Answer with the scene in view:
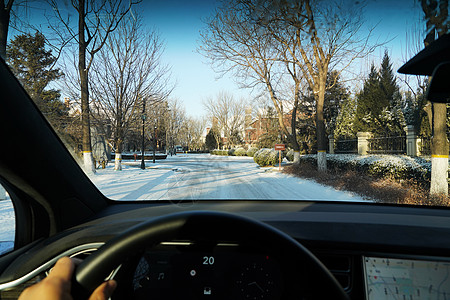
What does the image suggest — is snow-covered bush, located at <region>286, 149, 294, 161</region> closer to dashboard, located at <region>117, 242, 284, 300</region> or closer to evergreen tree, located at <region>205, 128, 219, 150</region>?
evergreen tree, located at <region>205, 128, 219, 150</region>

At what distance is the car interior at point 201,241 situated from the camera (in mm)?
795

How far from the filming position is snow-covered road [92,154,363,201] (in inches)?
93.1

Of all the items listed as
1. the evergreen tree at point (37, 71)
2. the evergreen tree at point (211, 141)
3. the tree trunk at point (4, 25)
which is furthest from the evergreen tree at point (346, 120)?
the tree trunk at point (4, 25)

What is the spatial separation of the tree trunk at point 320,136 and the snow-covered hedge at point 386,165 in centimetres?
6

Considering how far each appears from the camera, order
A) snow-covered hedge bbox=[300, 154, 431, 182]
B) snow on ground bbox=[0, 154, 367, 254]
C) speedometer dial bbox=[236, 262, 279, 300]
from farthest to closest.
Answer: snow on ground bbox=[0, 154, 367, 254], snow-covered hedge bbox=[300, 154, 431, 182], speedometer dial bbox=[236, 262, 279, 300]

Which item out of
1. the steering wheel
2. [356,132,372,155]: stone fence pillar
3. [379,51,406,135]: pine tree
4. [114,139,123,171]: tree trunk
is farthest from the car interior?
[356,132,372,155]: stone fence pillar

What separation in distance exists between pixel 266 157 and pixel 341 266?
54.3 inches

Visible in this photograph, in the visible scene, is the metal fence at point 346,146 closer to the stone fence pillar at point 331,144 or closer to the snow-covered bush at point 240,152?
the stone fence pillar at point 331,144

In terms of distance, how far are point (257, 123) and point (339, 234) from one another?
58.2 inches

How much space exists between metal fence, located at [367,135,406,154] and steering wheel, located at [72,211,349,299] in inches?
73.0

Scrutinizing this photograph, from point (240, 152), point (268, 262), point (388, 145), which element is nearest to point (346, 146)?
point (388, 145)

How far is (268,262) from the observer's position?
1284 mm

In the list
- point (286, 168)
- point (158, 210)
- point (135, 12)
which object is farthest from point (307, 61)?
point (158, 210)

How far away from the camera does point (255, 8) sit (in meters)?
2.35
